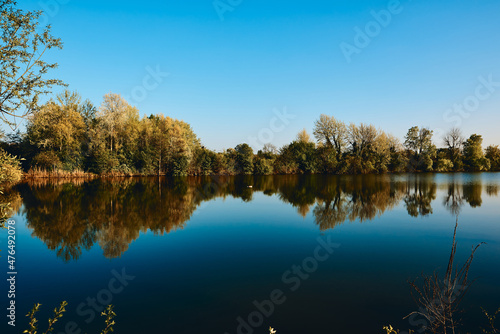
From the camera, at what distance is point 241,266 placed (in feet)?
25.5

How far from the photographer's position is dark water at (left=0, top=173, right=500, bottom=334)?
16.8 feet

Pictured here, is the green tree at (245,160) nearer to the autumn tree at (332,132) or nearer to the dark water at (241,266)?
the autumn tree at (332,132)

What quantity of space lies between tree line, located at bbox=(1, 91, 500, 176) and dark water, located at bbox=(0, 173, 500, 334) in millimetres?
30972

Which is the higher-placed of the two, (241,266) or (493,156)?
(493,156)

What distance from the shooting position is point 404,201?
1970cm

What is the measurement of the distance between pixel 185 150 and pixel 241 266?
46.8 metres

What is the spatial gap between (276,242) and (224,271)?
10.9 ft

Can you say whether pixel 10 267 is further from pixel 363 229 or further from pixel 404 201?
pixel 404 201

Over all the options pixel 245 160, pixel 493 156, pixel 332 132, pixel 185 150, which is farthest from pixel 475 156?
pixel 185 150

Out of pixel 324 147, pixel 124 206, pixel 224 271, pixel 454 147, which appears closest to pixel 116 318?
pixel 224 271

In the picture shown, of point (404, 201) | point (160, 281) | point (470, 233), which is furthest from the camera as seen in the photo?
point (404, 201)

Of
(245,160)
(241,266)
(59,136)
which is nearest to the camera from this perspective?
(241,266)

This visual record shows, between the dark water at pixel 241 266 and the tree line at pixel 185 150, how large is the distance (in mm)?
30972

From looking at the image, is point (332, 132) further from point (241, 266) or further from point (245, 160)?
point (241, 266)
